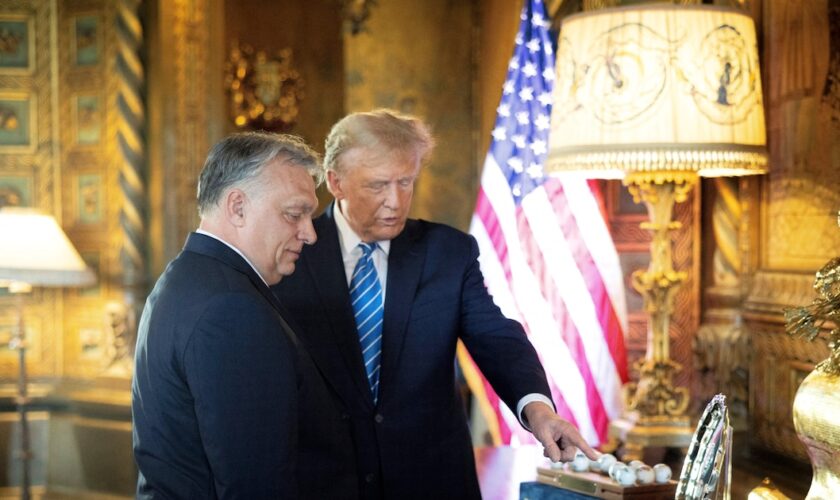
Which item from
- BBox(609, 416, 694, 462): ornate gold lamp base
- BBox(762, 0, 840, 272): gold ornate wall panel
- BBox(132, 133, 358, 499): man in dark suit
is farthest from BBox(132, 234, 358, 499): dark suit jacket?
BBox(762, 0, 840, 272): gold ornate wall panel

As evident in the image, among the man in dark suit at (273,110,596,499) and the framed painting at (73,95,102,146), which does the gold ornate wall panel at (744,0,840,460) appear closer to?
the man in dark suit at (273,110,596,499)

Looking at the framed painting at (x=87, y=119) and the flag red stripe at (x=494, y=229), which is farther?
the framed painting at (x=87, y=119)

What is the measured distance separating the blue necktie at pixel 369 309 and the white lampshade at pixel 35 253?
10.3 ft

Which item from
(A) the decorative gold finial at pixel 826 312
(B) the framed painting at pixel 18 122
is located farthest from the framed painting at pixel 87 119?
(A) the decorative gold finial at pixel 826 312

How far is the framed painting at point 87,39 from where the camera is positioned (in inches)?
253

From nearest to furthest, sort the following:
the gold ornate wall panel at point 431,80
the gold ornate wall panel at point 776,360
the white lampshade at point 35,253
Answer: the gold ornate wall panel at point 776,360, the white lampshade at point 35,253, the gold ornate wall panel at point 431,80

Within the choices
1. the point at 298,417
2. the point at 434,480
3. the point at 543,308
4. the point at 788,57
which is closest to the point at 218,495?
the point at 298,417

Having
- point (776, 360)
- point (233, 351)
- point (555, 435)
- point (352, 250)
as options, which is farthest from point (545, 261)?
point (233, 351)

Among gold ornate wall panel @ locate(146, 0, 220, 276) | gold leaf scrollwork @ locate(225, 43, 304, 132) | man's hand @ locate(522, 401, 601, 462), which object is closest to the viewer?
man's hand @ locate(522, 401, 601, 462)

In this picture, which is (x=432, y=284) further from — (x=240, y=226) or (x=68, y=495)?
(x=68, y=495)

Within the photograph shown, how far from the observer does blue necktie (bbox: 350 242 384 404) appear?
2.50 metres

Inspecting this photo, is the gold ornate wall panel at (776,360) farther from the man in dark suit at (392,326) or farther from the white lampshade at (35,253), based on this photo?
the white lampshade at (35,253)

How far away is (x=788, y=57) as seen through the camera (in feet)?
10.9

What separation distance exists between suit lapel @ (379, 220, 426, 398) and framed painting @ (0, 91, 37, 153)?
14.8ft
